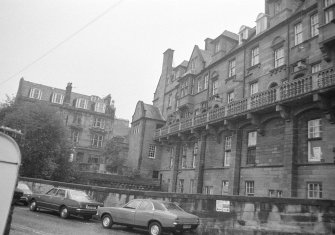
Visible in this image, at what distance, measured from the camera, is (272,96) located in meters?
23.8

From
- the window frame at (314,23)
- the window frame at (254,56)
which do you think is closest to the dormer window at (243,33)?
the window frame at (254,56)

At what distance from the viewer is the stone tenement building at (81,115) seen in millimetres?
59000

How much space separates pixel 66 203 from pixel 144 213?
215 inches

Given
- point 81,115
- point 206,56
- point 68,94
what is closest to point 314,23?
point 206,56

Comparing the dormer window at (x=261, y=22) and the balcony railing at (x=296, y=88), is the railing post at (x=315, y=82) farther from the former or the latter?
the dormer window at (x=261, y=22)

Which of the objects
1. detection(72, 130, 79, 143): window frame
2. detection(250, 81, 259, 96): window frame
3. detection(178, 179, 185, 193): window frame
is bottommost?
detection(178, 179, 185, 193): window frame

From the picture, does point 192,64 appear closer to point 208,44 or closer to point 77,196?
point 208,44

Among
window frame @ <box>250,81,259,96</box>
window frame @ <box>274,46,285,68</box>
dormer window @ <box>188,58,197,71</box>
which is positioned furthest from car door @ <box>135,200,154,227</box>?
dormer window @ <box>188,58,197,71</box>

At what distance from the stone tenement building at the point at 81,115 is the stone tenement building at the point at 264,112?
73.4 ft

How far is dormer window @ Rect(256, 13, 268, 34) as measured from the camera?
95.8 ft

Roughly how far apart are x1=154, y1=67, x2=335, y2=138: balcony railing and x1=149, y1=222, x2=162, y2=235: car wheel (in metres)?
12.9

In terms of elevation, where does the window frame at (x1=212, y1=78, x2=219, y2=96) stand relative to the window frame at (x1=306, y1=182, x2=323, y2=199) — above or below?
above

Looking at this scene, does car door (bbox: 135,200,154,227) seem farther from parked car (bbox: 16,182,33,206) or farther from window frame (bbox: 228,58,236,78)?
window frame (bbox: 228,58,236,78)

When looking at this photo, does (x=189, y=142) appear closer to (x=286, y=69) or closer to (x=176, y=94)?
(x=176, y=94)
